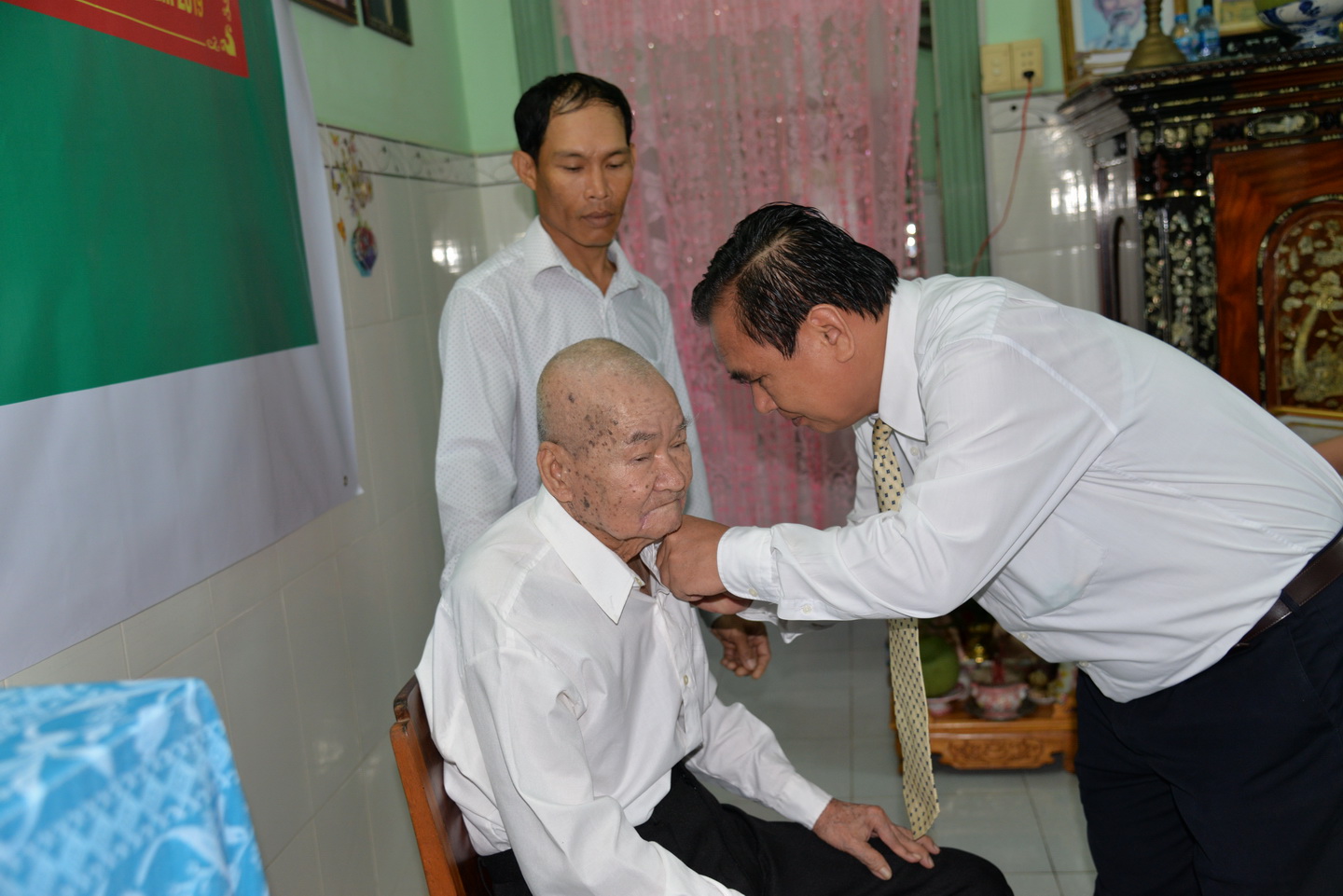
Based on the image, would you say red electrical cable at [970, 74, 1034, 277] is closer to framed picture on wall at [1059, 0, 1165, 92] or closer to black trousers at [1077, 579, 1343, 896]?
framed picture on wall at [1059, 0, 1165, 92]

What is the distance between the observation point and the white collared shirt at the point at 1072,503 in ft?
4.14

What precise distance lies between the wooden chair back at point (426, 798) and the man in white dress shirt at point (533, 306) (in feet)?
2.72

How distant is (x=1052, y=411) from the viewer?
126 cm

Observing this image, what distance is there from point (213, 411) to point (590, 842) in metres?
1.01

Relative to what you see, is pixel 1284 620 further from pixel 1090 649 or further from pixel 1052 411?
pixel 1052 411

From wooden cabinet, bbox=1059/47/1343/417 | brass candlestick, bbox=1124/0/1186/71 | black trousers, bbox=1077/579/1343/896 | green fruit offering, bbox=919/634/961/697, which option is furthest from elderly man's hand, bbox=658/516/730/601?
brass candlestick, bbox=1124/0/1186/71

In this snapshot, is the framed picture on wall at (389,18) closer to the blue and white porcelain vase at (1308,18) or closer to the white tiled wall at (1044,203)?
the white tiled wall at (1044,203)

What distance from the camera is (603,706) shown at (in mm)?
1332

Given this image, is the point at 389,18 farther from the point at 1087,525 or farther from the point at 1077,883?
the point at 1077,883

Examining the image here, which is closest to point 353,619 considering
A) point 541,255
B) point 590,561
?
point 541,255

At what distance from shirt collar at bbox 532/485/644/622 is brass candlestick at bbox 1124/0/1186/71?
234cm

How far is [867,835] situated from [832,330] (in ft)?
2.44

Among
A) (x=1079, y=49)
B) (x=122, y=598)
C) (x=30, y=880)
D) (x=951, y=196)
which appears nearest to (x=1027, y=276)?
(x=951, y=196)

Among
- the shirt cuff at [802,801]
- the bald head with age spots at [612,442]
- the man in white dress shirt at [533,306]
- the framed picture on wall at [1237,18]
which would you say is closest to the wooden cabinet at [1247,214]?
the framed picture on wall at [1237,18]
